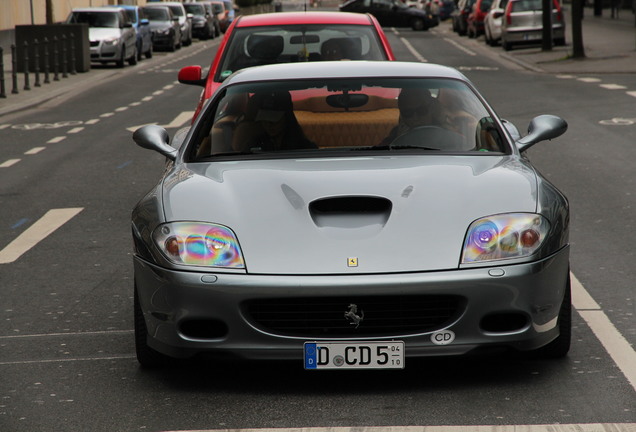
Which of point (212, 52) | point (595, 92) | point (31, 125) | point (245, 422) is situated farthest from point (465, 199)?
point (212, 52)

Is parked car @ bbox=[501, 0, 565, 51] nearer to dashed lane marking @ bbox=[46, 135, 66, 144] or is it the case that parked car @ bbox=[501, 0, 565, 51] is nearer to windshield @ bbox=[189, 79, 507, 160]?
dashed lane marking @ bbox=[46, 135, 66, 144]

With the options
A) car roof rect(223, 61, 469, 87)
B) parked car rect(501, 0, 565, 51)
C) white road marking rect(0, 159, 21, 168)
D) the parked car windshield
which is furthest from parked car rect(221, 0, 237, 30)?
car roof rect(223, 61, 469, 87)

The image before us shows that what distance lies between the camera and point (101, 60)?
36344 mm

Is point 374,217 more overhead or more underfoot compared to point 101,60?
more overhead

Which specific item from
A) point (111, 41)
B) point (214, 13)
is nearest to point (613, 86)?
point (111, 41)

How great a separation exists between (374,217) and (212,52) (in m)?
41.8

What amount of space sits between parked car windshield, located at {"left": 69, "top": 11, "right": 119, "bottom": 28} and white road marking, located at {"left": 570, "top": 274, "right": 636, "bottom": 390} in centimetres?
3075

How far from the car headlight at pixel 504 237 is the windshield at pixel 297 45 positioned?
6.43 meters

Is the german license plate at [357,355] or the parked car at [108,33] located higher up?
the german license plate at [357,355]

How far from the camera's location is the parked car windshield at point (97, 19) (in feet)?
121

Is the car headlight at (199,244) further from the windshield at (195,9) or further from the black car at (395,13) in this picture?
the black car at (395,13)

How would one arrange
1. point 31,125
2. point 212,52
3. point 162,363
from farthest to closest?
point 212,52 → point 31,125 → point 162,363

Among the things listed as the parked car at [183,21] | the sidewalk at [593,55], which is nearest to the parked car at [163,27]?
the parked car at [183,21]

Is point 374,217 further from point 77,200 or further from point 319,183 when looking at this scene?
point 77,200
